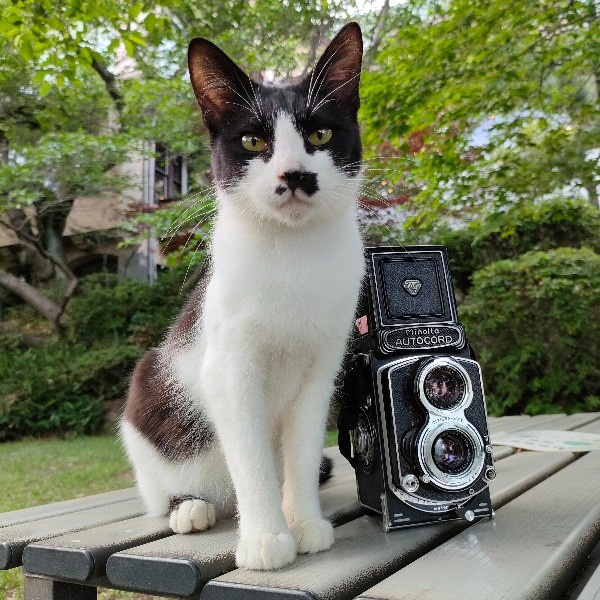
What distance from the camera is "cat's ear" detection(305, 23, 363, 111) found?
1.23m

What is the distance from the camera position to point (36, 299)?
7828 millimetres

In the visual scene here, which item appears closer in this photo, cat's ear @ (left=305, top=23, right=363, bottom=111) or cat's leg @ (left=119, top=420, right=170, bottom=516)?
cat's ear @ (left=305, top=23, right=363, bottom=111)

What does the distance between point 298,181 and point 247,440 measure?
0.49m

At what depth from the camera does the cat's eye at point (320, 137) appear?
1165 mm

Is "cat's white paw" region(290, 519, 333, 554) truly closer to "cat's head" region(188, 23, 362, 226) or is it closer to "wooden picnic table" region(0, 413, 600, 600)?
"wooden picnic table" region(0, 413, 600, 600)

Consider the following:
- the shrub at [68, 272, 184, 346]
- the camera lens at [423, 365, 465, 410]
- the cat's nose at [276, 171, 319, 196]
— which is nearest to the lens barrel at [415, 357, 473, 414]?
the camera lens at [423, 365, 465, 410]

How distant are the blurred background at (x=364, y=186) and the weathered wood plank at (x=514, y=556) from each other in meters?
0.72

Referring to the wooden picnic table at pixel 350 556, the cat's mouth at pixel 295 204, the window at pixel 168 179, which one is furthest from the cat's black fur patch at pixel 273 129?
the window at pixel 168 179

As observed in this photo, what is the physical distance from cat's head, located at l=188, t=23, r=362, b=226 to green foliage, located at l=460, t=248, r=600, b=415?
11.9ft

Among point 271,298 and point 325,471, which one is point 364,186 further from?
point 325,471

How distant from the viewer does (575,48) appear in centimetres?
347

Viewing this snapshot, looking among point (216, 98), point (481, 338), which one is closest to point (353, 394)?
point (216, 98)

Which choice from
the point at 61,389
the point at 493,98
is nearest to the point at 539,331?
the point at 493,98

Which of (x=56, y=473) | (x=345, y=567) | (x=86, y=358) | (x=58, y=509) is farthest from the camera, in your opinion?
(x=86, y=358)
